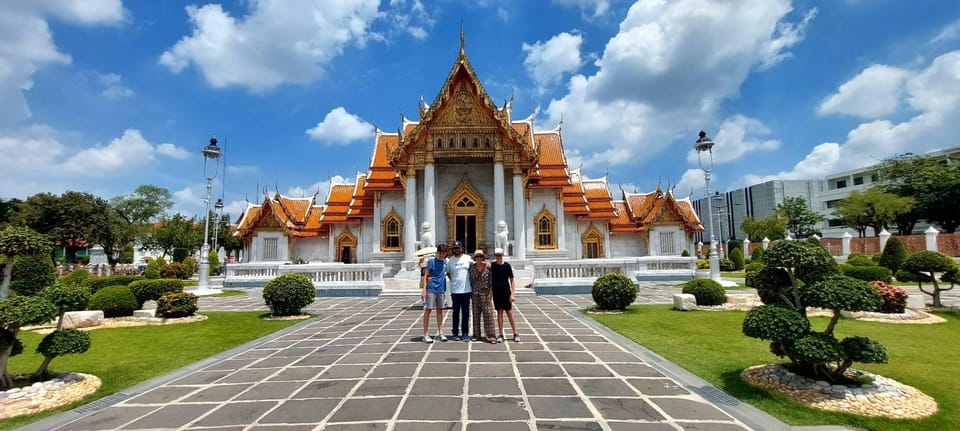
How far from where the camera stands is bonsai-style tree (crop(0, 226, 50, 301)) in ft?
17.0

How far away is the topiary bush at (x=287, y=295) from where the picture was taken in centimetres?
1062

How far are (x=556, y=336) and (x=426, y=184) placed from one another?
43.9 ft

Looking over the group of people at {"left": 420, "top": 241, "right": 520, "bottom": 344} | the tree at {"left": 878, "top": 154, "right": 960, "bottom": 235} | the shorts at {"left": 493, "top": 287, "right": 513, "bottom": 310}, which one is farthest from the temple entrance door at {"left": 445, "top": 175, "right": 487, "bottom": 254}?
the tree at {"left": 878, "top": 154, "right": 960, "bottom": 235}

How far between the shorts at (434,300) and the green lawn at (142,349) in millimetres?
3269

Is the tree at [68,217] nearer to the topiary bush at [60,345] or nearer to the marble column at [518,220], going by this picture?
the marble column at [518,220]

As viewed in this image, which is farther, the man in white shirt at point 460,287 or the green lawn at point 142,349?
the man in white shirt at point 460,287

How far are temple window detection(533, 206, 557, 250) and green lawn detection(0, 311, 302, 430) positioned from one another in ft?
48.8

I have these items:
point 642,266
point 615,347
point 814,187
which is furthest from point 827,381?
point 814,187

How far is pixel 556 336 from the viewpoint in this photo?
7.80m

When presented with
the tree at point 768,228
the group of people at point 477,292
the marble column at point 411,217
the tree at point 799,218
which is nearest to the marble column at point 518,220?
the marble column at point 411,217

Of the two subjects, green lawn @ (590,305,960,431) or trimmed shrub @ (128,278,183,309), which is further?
trimmed shrub @ (128,278,183,309)

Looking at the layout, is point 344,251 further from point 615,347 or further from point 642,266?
point 615,347

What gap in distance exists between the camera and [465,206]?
862 inches

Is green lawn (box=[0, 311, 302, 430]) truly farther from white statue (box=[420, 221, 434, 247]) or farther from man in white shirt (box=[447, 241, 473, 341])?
white statue (box=[420, 221, 434, 247])
